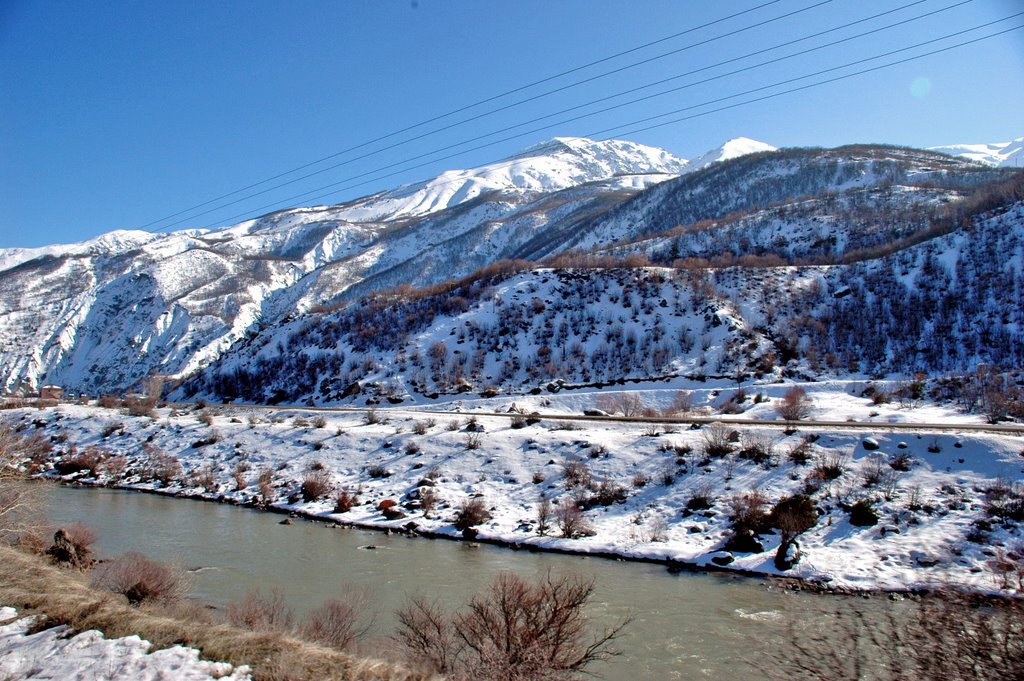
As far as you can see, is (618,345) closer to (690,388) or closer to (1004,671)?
(690,388)

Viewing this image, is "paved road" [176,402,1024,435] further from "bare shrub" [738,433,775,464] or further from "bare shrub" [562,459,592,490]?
"bare shrub" [562,459,592,490]

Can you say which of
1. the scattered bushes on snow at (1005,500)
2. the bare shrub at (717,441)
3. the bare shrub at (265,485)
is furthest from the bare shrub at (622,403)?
the bare shrub at (265,485)

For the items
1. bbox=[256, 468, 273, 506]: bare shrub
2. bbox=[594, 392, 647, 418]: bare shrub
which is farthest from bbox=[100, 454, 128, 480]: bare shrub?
bbox=[594, 392, 647, 418]: bare shrub

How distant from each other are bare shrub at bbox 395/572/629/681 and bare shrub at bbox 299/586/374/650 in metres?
1.03

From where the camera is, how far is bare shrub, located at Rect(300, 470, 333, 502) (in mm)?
21219

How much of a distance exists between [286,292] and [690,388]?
118142mm

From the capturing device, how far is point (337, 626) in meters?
9.07

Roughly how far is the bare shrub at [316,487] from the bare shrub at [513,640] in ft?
45.3

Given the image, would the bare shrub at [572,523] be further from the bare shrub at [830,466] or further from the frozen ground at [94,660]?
the frozen ground at [94,660]

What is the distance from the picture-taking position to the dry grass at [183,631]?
736 cm

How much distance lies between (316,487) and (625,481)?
441 inches

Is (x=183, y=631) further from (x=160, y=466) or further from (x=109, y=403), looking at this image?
(x=109, y=403)

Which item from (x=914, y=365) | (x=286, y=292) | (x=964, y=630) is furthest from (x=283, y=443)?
(x=286, y=292)

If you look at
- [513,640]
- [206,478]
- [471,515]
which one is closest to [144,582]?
[513,640]
